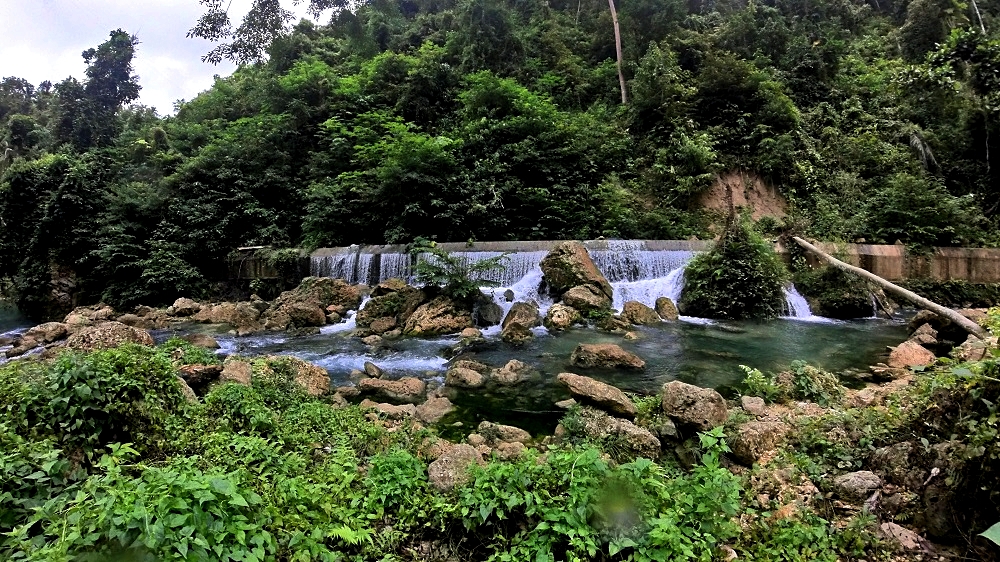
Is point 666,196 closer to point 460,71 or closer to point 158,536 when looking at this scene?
point 460,71

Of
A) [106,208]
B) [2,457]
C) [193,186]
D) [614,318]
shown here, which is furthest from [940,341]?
[106,208]

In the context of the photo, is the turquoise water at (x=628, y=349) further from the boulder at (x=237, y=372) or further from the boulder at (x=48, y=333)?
the boulder at (x=48, y=333)

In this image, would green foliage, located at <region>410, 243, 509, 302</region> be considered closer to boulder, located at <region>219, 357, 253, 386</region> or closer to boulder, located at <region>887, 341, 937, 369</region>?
boulder, located at <region>219, 357, 253, 386</region>

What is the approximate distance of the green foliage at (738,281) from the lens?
11.9 metres

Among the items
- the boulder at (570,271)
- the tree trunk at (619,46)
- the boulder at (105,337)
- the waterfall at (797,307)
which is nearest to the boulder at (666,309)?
the boulder at (570,271)

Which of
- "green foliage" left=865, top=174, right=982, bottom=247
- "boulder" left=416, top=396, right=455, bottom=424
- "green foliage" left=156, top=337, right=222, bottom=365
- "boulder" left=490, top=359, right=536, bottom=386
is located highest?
"green foliage" left=865, top=174, right=982, bottom=247

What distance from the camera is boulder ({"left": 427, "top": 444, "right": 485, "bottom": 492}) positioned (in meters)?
3.17

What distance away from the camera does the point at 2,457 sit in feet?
7.45

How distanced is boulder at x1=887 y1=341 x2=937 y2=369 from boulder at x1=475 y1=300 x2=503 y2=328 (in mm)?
7540

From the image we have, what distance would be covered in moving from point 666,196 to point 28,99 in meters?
47.8

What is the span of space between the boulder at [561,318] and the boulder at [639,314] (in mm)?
1167

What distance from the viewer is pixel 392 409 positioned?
5848 mm

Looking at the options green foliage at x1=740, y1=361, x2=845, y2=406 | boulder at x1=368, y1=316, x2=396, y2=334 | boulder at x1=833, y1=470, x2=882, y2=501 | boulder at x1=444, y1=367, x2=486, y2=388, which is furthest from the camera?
boulder at x1=368, y1=316, x2=396, y2=334

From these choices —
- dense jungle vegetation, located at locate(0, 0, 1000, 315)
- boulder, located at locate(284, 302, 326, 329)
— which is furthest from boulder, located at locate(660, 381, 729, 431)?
dense jungle vegetation, located at locate(0, 0, 1000, 315)
